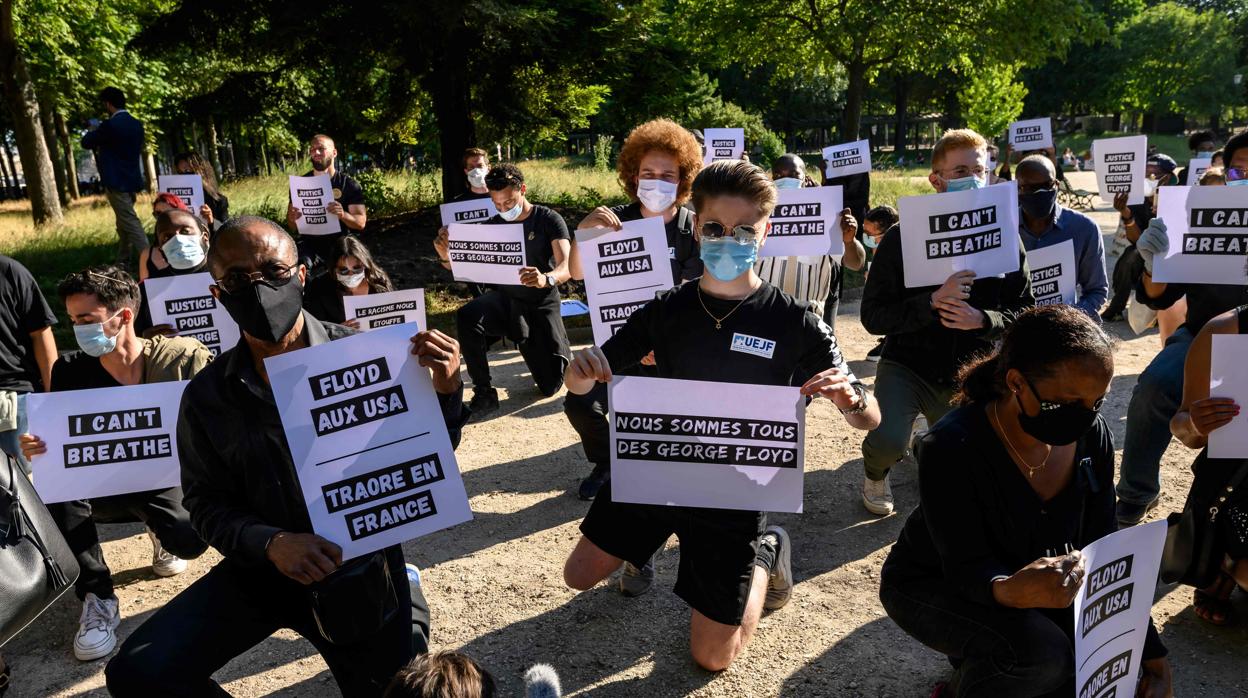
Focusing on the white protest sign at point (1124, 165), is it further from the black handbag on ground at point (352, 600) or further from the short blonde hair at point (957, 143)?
the black handbag on ground at point (352, 600)

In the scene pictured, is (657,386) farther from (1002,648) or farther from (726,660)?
(1002,648)

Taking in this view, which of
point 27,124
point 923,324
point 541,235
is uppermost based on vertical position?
point 27,124

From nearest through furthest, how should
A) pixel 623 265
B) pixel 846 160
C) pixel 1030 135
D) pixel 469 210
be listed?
pixel 623 265 < pixel 469 210 < pixel 846 160 < pixel 1030 135

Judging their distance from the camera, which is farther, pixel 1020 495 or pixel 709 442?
pixel 709 442

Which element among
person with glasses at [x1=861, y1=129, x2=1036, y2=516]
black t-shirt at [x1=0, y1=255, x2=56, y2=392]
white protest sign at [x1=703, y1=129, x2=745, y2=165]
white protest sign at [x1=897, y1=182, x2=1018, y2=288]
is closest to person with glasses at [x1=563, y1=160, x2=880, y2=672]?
person with glasses at [x1=861, y1=129, x2=1036, y2=516]

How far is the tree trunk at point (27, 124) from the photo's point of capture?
49.0ft

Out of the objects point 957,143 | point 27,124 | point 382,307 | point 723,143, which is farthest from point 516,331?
point 27,124

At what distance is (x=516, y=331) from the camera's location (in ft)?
24.3

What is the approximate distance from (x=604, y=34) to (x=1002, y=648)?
13.2 m

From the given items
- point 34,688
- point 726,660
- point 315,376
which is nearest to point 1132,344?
point 726,660

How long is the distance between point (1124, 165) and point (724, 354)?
8.23 m

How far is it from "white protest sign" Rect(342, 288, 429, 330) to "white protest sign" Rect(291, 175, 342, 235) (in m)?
2.53

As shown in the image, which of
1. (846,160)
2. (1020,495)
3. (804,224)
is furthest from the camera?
(846,160)

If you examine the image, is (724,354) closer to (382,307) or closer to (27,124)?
(382,307)
